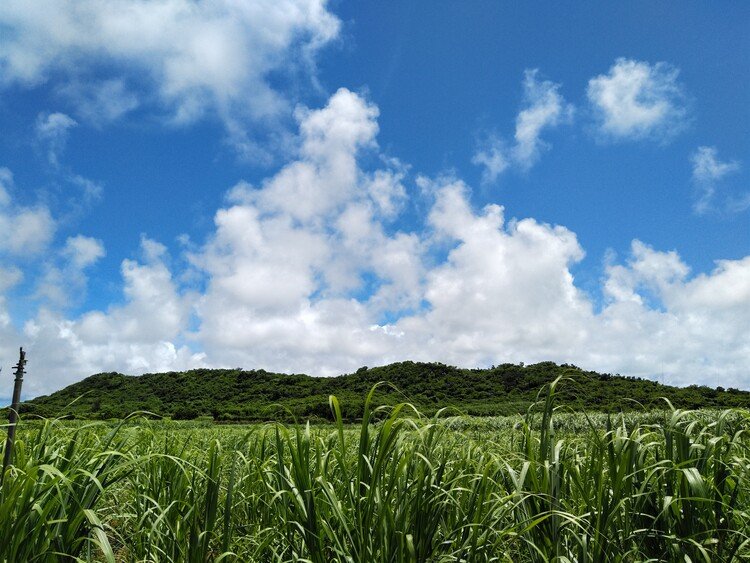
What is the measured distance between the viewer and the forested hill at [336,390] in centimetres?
3856

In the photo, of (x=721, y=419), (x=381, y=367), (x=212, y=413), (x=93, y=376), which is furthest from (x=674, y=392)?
(x=93, y=376)

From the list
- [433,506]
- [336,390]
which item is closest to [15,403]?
[433,506]

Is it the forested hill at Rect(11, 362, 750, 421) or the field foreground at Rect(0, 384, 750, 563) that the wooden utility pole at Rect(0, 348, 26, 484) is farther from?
the forested hill at Rect(11, 362, 750, 421)

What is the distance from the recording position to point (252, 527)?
140 inches

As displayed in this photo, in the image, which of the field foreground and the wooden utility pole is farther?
the wooden utility pole

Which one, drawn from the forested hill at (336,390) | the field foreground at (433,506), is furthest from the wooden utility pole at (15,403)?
the forested hill at (336,390)

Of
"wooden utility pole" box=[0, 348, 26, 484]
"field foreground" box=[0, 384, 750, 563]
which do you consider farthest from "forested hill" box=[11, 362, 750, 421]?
"field foreground" box=[0, 384, 750, 563]

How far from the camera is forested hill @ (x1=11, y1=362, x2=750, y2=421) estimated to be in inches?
1518

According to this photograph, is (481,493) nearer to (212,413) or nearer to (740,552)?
(740,552)

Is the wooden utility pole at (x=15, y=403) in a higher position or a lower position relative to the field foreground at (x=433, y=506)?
higher

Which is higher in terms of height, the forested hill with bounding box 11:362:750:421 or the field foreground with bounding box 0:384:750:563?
the forested hill with bounding box 11:362:750:421

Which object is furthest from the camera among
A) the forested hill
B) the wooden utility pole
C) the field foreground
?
the forested hill

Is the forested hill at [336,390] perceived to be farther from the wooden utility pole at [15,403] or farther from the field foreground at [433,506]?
the field foreground at [433,506]

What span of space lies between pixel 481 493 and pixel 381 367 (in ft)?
175
